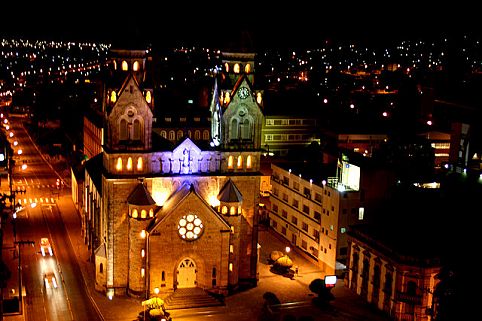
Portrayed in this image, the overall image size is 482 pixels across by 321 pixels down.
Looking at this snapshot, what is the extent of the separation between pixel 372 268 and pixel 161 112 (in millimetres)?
49058

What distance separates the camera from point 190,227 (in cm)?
6450

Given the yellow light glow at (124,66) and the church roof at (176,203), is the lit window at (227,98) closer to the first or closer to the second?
the church roof at (176,203)

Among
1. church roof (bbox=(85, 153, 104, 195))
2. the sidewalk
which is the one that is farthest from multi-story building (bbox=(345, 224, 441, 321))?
church roof (bbox=(85, 153, 104, 195))

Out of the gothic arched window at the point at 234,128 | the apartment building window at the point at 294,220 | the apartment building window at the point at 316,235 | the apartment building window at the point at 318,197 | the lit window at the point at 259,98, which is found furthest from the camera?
the apartment building window at the point at 294,220

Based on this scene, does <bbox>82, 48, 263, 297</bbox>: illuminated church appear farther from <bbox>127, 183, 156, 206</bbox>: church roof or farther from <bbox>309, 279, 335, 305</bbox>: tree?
<bbox>309, 279, 335, 305</bbox>: tree

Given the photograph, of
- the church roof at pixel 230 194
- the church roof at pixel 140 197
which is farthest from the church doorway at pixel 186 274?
the church roof at pixel 230 194

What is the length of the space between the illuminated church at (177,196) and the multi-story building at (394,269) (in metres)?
11.7

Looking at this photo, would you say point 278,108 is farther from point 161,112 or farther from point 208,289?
point 208,289

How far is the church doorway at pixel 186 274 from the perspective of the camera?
65.2 m

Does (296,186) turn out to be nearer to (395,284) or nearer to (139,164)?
(139,164)

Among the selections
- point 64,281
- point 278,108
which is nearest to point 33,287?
point 64,281

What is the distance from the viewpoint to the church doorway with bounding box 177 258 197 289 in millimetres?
65250

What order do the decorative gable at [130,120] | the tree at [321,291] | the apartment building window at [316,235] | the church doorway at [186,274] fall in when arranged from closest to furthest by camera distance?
1. the tree at [321,291]
2. the decorative gable at [130,120]
3. the church doorway at [186,274]
4. the apartment building window at [316,235]

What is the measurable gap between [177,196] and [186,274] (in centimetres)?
830
